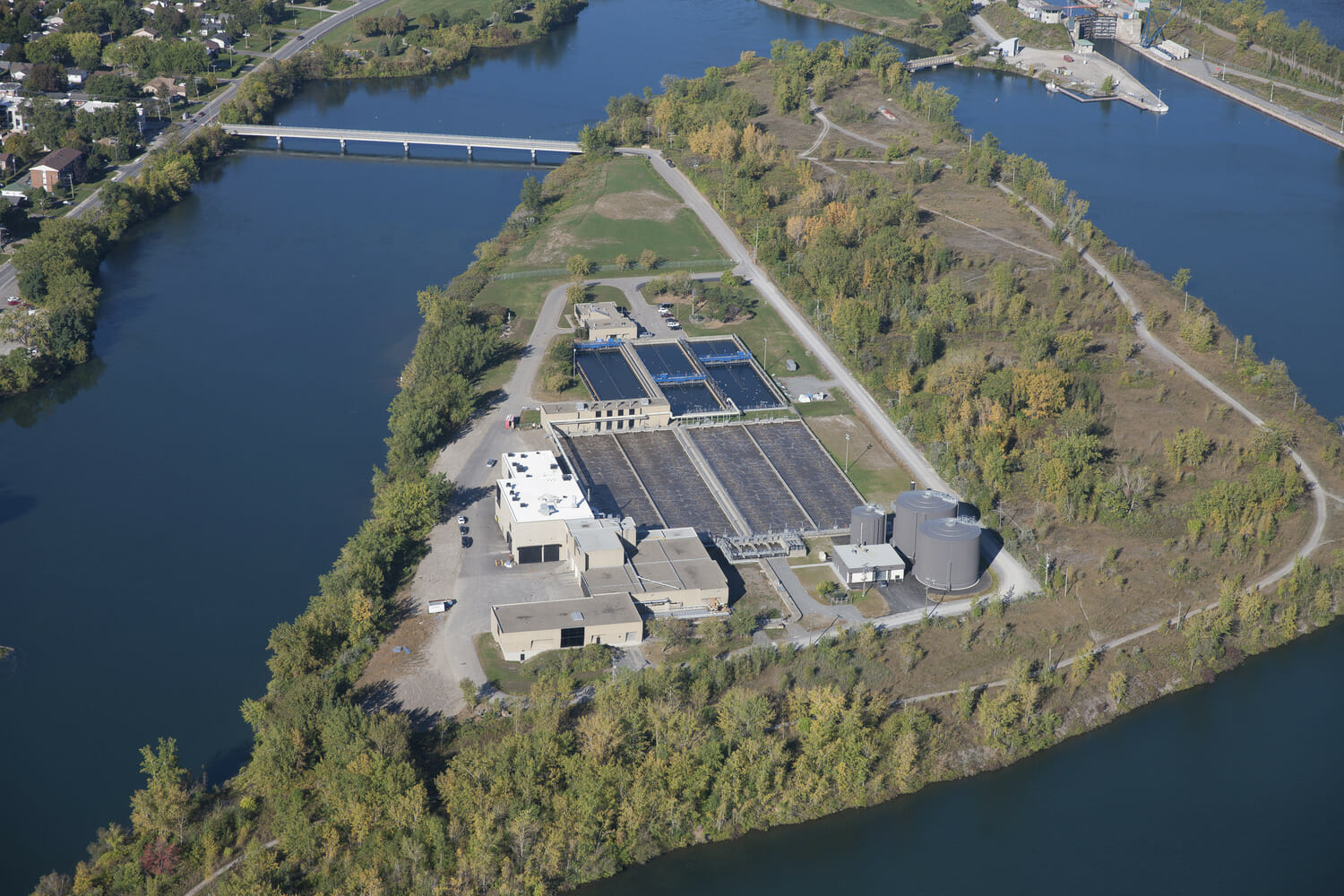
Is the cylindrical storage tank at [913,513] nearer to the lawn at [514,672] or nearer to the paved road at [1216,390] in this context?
the paved road at [1216,390]

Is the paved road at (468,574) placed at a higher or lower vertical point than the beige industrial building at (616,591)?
lower

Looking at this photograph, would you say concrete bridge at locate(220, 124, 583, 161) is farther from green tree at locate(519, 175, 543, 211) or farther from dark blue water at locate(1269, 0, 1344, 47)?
dark blue water at locate(1269, 0, 1344, 47)

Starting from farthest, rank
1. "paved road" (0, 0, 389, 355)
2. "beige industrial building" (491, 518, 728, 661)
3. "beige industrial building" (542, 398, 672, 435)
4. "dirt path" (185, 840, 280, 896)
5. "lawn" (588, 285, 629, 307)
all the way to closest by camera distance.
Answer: "lawn" (588, 285, 629, 307) < "paved road" (0, 0, 389, 355) < "beige industrial building" (542, 398, 672, 435) < "beige industrial building" (491, 518, 728, 661) < "dirt path" (185, 840, 280, 896)

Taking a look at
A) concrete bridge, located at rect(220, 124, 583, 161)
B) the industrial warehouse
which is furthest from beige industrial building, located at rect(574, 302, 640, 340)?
concrete bridge, located at rect(220, 124, 583, 161)

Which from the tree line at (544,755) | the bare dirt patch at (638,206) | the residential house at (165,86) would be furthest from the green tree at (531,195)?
the tree line at (544,755)

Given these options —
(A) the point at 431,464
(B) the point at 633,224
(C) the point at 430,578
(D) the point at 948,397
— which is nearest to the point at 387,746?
(C) the point at 430,578
